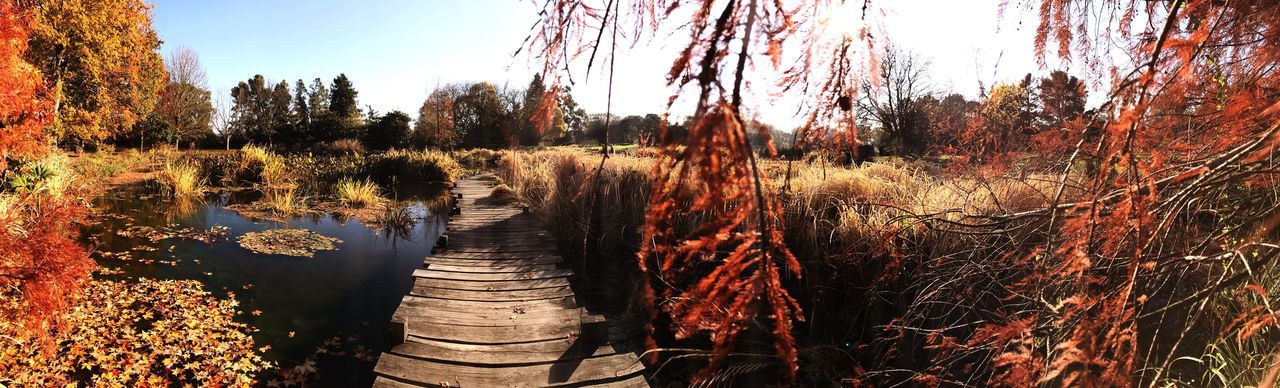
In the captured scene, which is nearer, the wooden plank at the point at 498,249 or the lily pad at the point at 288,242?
the wooden plank at the point at 498,249

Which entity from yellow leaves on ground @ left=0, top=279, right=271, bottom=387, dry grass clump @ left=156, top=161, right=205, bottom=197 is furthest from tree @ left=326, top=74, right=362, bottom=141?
yellow leaves on ground @ left=0, top=279, right=271, bottom=387

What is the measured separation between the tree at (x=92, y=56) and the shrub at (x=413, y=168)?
260 inches

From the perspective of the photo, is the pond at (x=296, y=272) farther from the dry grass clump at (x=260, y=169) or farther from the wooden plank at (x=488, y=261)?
the dry grass clump at (x=260, y=169)

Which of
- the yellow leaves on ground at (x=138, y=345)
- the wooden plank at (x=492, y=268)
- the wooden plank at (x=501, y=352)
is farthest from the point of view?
the wooden plank at (x=492, y=268)

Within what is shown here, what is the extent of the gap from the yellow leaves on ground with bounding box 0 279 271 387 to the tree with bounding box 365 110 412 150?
21.4 m

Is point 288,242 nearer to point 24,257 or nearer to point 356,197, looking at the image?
point 356,197

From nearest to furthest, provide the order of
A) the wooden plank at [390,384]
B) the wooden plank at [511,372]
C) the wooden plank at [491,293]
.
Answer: the wooden plank at [390,384], the wooden plank at [511,372], the wooden plank at [491,293]

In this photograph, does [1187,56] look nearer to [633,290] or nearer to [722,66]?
[722,66]

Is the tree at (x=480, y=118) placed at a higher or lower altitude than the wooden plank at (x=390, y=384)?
higher

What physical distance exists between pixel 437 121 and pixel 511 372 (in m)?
27.1

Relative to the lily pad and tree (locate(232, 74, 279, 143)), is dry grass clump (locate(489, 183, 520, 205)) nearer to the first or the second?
the lily pad

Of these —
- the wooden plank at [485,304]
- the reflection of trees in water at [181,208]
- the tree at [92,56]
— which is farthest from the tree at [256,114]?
the wooden plank at [485,304]

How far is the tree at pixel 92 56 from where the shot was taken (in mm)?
10930

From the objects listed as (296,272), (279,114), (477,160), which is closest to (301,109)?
(279,114)
